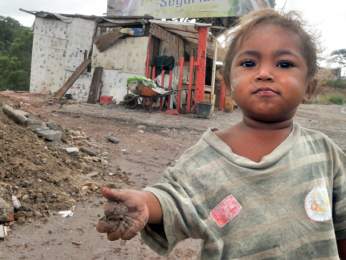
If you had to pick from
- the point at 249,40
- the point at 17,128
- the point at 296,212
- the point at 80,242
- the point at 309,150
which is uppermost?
the point at 249,40

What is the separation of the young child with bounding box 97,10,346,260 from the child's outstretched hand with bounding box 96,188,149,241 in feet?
0.45

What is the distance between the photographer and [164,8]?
17.3 metres

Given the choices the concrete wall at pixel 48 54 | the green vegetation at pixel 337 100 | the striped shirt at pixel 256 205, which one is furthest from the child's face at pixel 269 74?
the green vegetation at pixel 337 100

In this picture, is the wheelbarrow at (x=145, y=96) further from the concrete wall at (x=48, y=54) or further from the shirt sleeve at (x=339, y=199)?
the shirt sleeve at (x=339, y=199)

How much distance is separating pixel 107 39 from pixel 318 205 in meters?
14.9

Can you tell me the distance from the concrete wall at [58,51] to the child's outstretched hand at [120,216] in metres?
15.4

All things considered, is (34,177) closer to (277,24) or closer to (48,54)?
(277,24)

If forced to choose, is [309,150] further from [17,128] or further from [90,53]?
[90,53]

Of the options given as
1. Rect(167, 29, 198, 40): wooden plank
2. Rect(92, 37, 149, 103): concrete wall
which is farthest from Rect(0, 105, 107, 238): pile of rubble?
Rect(92, 37, 149, 103): concrete wall

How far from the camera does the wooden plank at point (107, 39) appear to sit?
15330 mm

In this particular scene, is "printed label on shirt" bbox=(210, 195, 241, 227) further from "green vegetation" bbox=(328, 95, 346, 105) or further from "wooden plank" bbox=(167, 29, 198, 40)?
"green vegetation" bbox=(328, 95, 346, 105)

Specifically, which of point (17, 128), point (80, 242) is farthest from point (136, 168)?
point (80, 242)

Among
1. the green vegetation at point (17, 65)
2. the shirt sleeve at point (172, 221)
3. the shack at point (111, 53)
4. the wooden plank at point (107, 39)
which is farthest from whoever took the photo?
the green vegetation at point (17, 65)

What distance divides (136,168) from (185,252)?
254cm
